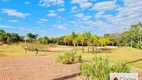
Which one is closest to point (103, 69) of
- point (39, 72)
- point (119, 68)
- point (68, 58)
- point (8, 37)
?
point (119, 68)

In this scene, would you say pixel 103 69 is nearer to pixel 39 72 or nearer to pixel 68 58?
pixel 39 72

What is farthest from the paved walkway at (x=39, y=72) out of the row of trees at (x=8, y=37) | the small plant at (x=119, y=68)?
the row of trees at (x=8, y=37)

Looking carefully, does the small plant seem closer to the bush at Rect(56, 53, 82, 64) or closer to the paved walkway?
the paved walkway

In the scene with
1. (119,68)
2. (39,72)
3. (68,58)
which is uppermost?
(119,68)

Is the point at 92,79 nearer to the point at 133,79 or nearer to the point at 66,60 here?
the point at 133,79

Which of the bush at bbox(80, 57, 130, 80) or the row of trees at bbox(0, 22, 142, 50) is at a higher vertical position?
the row of trees at bbox(0, 22, 142, 50)

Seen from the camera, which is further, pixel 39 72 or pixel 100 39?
pixel 100 39

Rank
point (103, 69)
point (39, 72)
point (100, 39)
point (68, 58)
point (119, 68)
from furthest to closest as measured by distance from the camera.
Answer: point (100, 39)
point (68, 58)
point (39, 72)
point (119, 68)
point (103, 69)

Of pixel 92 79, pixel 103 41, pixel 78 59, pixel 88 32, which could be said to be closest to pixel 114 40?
pixel 103 41

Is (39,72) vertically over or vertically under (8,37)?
under

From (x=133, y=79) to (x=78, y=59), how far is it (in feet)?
44.4

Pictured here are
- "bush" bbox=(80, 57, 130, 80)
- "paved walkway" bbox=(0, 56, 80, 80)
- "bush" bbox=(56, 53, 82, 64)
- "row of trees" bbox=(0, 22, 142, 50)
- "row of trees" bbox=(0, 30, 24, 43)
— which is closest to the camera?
"bush" bbox=(80, 57, 130, 80)

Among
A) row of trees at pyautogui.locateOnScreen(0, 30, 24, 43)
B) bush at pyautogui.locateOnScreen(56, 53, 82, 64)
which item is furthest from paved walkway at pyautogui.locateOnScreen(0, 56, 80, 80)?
row of trees at pyautogui.locateOnScreen(0, 30, 24, 43)

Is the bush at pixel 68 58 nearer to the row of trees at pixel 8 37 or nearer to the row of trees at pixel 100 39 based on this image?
the row of trees at pixel 100 39
